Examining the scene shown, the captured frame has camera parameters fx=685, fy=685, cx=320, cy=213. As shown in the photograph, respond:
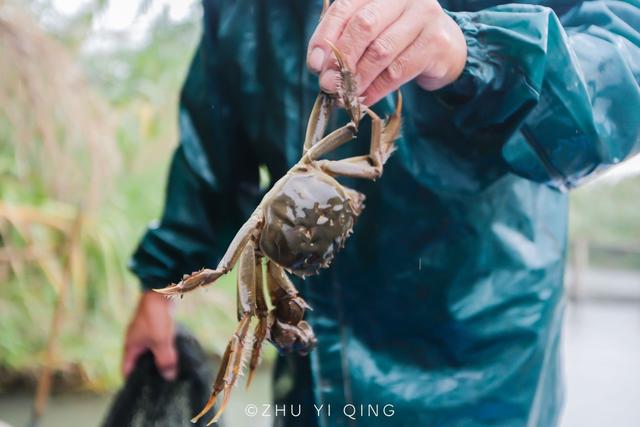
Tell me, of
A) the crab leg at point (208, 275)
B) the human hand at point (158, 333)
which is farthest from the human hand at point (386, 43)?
the human hand at point (158, 333)

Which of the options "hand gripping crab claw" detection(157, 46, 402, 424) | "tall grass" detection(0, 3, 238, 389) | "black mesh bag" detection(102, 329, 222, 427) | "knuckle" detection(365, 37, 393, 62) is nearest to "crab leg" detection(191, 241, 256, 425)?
"hand gripping crab claw" detection(157, 46, 402, 424)

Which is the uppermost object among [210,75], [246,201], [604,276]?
[210,75]

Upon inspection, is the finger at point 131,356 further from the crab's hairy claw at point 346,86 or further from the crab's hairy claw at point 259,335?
the crab's hairy claw at point 346,86

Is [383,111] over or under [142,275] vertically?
over

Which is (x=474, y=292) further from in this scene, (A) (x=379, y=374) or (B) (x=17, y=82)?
(B) (x=17, y=82)

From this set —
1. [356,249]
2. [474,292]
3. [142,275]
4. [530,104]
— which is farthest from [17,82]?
[530,104]

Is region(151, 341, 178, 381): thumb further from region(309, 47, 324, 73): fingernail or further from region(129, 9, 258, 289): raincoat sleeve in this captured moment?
region(309, 47, 324, 73): fingernail

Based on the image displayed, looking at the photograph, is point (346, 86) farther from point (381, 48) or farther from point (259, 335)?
point (259, 335)
